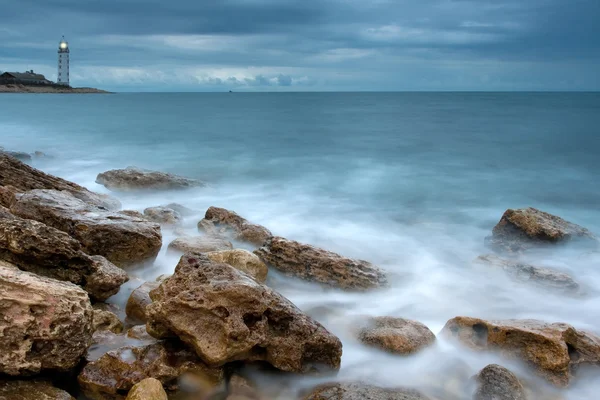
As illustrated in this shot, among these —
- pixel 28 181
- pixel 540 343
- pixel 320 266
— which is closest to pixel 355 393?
pixel 540 343

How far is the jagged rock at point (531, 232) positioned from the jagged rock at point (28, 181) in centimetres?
760

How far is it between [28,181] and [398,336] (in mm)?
7638

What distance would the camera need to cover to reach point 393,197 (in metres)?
15.7

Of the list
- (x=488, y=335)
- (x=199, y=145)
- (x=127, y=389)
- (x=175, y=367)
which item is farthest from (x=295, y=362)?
(x=199, y=145)

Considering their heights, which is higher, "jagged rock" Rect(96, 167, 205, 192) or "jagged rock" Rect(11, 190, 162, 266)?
"jagged rock" Rect(11, 190, 162, 266)

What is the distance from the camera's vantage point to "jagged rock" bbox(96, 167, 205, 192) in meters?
13.9

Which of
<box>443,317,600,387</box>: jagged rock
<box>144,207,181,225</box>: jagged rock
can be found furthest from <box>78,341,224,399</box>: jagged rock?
<box>144,207,181,225</box>: jagged rock

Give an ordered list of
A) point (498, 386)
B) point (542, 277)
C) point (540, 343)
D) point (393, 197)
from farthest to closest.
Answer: point (393, 197) → point (542, 277) → point (540, 343) → point (498, 386)

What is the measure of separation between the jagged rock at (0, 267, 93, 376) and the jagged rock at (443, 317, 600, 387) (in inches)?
167

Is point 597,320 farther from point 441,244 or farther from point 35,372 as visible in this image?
point 35,372

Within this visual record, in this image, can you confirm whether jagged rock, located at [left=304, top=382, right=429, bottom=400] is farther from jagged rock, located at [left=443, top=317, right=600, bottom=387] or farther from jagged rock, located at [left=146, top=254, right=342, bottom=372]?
jagged rock, located at [left=443, top=317, right=600, bottom=387]

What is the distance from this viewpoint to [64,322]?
441 centimetres

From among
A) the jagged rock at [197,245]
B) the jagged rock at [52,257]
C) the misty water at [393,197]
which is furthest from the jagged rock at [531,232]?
the jagged rock at [52,257]

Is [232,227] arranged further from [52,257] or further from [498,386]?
[498,386]
